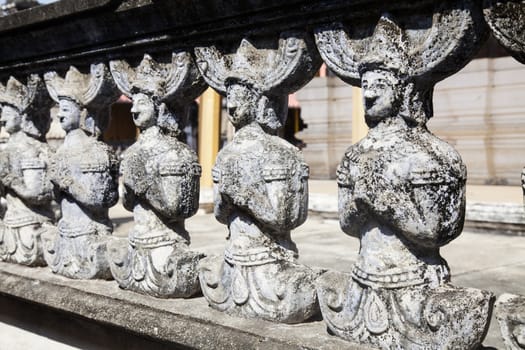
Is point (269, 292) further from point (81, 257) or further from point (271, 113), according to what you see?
point (81, 257)

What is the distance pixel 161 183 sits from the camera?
3.03 meters

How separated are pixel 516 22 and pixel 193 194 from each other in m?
1.55

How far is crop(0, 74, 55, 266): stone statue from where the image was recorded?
12.8 ft

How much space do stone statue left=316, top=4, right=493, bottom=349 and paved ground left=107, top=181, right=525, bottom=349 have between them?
95 centimetres

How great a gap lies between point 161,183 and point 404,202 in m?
1.19

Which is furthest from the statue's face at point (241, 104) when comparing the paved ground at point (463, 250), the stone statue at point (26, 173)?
the stone statue at point (26, 173)

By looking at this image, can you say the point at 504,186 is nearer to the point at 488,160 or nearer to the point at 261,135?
the point at 488,160

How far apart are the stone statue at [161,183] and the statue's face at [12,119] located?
112 cm

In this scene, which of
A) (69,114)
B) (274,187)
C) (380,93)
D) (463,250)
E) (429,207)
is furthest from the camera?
(463,250)

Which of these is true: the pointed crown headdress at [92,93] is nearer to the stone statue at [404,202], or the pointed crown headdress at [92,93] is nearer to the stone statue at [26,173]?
the stone statue at [26,173]

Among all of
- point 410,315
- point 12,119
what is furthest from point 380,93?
point 12,119

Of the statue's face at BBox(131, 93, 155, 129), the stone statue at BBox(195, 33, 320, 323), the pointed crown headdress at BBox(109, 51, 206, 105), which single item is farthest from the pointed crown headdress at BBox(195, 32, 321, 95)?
the statue's face at BBox(131, 93, 155, 129)

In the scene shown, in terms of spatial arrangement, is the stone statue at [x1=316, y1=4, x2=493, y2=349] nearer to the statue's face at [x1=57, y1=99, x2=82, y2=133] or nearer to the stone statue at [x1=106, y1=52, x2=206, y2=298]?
the stone statue at [x1=106, y1=52, x2=206, y2=298]

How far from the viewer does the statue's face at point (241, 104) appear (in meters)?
2.75
